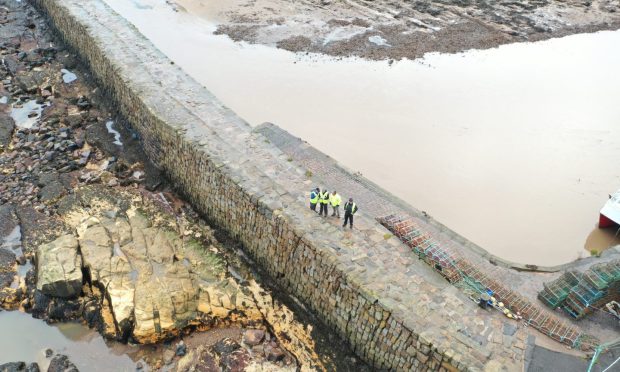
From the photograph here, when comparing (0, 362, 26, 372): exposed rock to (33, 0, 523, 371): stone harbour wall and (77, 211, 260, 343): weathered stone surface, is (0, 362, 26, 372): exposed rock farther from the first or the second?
(33, 0, 523, 371): stone harbour wall

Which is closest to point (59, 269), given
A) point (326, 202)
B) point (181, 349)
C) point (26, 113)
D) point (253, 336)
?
point (181, 349)

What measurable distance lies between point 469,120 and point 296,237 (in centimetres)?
1014

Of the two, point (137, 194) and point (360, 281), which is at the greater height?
point (360, 281)

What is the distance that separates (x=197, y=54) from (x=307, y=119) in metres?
7.37

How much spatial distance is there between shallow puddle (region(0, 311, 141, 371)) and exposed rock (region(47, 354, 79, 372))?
0.09m

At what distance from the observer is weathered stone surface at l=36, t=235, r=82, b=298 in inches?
401

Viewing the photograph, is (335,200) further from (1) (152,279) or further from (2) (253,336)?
(1) (152,279)

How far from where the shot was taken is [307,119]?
17406 millimetres

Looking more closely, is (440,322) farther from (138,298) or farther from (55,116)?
(55,116)

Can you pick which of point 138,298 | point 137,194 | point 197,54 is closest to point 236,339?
point 138,298

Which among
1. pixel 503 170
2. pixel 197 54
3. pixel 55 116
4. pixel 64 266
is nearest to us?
pixel 64 266

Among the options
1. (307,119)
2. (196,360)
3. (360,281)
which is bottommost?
(196,360)

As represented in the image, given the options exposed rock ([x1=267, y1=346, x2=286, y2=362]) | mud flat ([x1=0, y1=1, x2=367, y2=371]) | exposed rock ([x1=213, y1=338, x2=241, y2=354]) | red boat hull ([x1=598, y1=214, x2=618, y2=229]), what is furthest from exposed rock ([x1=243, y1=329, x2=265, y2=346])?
red boat hull ([x1=598, y1=214, x2=618, y2=229])

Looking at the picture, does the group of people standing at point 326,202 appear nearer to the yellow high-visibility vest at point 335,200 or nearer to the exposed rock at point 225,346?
the yellow high-visibility vest at point 335,200
